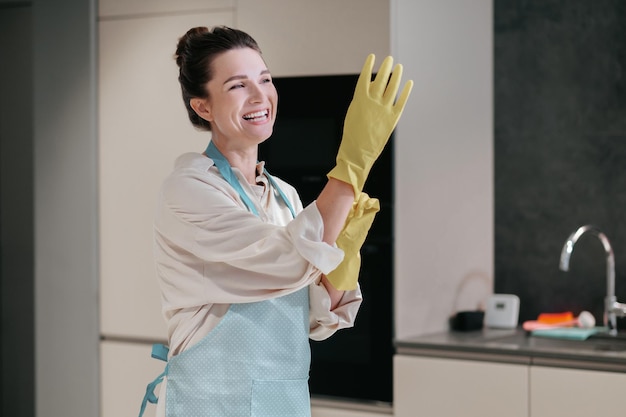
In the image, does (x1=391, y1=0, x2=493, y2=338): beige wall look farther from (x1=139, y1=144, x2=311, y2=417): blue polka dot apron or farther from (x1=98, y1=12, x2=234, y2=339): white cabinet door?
(x1=139, y1=144, x2=311, y2=417): blue polka dot apron

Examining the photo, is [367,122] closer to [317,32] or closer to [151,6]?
[317,32]

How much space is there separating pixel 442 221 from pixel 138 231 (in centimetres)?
110

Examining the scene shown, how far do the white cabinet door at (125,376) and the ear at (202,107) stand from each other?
169cm

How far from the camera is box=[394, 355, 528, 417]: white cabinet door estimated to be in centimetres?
274

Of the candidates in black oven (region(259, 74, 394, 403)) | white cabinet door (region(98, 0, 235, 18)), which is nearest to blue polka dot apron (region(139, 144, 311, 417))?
black oven (region(259, 74, 394, 403))

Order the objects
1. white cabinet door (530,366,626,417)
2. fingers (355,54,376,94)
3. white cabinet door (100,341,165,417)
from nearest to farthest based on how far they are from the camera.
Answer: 1. fingers (355,54,376,94)
2. white cabinet door (530,366,626,417)
3. white cabinet door (100,341,165,417)

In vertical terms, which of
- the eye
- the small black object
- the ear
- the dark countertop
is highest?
the eye

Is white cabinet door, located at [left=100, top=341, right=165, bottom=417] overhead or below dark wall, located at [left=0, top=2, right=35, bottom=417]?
below

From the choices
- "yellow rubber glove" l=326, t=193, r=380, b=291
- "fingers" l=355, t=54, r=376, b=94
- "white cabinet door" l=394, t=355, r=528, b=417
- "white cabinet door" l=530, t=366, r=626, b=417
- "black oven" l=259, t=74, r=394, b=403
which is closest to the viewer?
"fingers" l=355, t=54, r=376, b=94

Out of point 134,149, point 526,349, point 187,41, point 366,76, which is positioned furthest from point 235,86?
point 134,149

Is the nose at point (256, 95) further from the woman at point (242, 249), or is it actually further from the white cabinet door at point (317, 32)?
the white cabinet door at point (317, 32)

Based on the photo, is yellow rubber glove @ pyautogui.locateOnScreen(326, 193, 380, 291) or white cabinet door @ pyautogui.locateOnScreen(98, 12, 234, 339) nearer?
yellow rubber glove @ pyautogui.locateOnScreen(326, 193, 380, 291)

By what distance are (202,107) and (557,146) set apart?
2.06 metres

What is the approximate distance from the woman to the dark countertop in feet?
3.79
